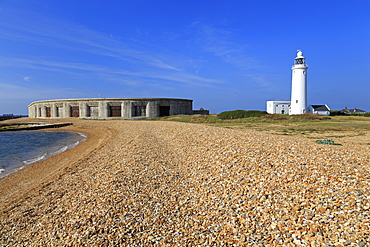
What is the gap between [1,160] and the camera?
14383 millimetres

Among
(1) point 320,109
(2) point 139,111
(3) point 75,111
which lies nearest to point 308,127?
(2) point 139,111

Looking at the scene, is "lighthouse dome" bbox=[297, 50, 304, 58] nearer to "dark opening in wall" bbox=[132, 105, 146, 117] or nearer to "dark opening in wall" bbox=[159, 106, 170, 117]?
"dark opening in wall" bbox=[159, 106, 170, 117]

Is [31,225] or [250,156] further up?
[250,156]

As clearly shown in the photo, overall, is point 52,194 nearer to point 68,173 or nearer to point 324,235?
point 68,173

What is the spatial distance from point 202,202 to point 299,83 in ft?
172

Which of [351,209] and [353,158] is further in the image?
[353,158]

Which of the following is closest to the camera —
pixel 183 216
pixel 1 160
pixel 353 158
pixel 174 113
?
pixel 183 216

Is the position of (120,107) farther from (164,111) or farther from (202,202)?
Answer: (202,202)

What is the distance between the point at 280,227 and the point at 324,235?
0.76 m

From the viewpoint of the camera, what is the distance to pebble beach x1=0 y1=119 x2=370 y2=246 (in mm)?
4555

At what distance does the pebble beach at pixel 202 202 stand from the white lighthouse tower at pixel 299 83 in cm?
4601

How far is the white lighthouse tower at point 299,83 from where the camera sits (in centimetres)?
5050

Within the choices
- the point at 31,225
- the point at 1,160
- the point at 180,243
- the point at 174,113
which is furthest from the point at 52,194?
the point at 174,113

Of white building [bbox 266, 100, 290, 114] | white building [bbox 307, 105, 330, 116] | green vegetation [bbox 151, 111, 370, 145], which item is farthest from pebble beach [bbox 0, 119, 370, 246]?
white building [bbox 266, 100, 290, 114]
